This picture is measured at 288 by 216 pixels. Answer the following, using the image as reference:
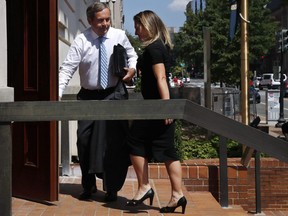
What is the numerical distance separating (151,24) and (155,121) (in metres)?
0.82

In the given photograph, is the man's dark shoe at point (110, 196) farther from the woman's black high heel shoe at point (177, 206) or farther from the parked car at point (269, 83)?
the parked car at point (269, 83)

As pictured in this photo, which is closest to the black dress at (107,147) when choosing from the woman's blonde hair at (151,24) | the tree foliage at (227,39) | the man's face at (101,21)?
the man's face at (101,21)

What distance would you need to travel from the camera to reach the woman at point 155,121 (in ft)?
16.0

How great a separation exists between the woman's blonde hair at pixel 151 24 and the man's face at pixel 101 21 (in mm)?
444

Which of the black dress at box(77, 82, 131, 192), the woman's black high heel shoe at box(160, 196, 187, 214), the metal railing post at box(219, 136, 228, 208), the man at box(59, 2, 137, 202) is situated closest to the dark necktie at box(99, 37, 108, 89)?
the man at box(59, 2, 137, 202)

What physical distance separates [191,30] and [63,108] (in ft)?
124

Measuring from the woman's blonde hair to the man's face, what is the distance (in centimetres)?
44

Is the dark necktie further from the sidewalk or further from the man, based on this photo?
the sidewalk

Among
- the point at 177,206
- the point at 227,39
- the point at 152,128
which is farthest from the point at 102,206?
the point at 227,39

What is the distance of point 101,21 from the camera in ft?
17.5

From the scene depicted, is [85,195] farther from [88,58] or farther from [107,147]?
[88,58]

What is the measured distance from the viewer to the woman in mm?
4867

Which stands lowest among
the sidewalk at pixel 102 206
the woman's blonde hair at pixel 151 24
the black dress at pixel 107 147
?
the sidewalk at pixel 102 206

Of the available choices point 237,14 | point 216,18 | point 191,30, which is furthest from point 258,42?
point 237,14
